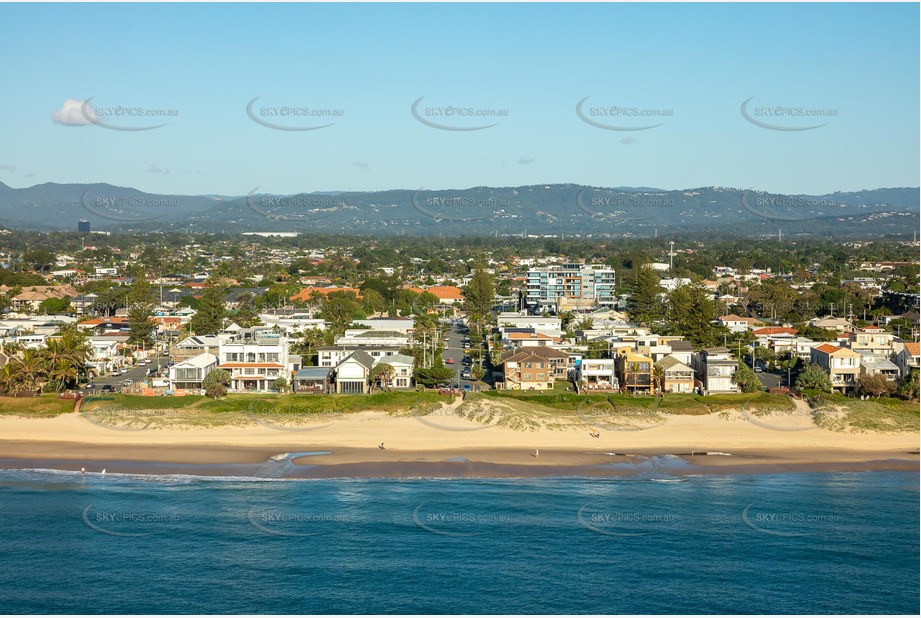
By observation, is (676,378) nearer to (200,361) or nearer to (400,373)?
(400,373)

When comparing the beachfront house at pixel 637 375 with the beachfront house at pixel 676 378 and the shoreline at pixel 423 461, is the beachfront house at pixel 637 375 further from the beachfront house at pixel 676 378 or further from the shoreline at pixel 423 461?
the shoreline at pixel 423 461

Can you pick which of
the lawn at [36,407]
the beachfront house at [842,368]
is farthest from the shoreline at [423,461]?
the beachfront house at [842,368]

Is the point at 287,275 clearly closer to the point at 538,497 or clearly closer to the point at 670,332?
the point at 670,332

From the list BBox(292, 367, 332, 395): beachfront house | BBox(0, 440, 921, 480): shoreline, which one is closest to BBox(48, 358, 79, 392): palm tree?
BBox(0, 440, 921, 480): shoreline

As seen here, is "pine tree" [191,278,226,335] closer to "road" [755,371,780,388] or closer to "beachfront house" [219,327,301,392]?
"beachfront house" [219,327,301,392]

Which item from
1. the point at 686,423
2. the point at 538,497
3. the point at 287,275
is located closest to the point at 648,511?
the point at 538,497

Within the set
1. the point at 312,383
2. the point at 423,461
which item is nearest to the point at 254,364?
the point at 312,383
